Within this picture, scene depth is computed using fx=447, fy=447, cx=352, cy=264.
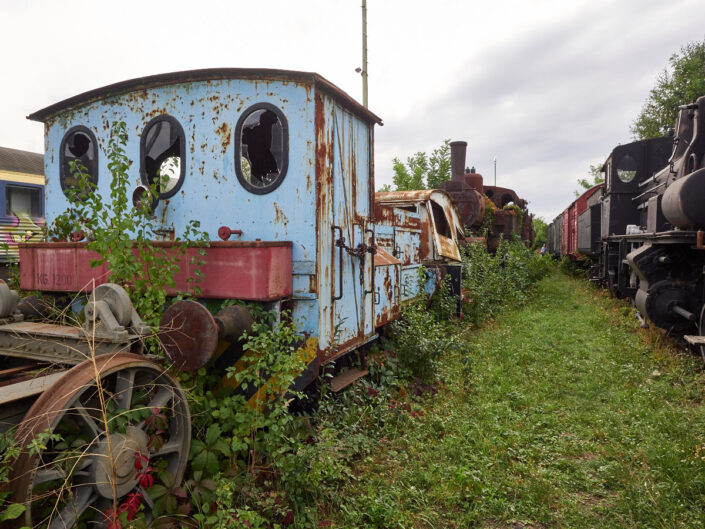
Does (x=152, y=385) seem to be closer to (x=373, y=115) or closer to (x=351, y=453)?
(x=351, y=453)

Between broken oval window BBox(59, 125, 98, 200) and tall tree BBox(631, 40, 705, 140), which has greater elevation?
tall tree BBox(631, 40, 705, 140)

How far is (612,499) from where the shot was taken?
10.2 ft

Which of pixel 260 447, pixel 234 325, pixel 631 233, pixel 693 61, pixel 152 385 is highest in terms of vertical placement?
pixel 693 61

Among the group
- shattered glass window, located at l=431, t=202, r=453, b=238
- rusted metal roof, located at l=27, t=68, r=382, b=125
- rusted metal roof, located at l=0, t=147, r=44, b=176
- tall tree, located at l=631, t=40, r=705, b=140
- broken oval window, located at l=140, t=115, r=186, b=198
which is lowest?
shattered glass window, located at l=431, t=202, r=453, b=238

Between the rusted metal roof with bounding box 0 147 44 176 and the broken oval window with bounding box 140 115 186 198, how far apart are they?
→ 10.1m

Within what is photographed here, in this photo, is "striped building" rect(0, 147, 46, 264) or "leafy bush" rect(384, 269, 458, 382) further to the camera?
"striped building" rect(0, 147, 46, 264)

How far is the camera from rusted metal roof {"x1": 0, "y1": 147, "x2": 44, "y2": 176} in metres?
11.5

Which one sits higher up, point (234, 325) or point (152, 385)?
point (234, 325)

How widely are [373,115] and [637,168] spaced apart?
304 inches

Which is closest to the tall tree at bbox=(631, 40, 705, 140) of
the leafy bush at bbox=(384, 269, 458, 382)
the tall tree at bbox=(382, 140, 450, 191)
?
the tall tree at bbox=(382, 140, 450, 191)

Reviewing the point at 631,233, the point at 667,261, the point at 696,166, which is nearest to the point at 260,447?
the point at 667,261

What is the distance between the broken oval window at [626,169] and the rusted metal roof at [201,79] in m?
7.92

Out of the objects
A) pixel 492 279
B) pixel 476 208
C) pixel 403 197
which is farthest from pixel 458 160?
pixel 403 197

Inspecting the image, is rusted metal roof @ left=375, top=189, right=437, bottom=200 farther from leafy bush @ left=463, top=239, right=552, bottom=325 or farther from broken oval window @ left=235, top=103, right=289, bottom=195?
broken oval window @ left=235, top=103, right=289, bottom=195
